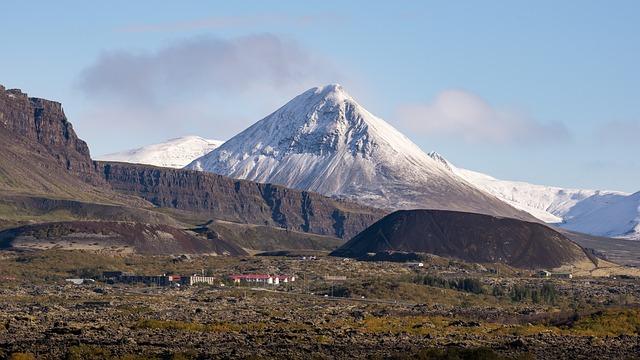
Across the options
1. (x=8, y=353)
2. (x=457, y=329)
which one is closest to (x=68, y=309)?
(x=457, y=329)

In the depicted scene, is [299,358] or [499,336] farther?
[499,336]

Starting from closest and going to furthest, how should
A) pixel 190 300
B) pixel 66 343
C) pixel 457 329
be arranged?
1. pixel 66 343
2. pixel 457 329
3. pixel 190 300

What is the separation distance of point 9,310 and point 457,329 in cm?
4599

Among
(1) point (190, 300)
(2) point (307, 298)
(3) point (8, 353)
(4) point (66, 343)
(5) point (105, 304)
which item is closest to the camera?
(3) point (8, 353)

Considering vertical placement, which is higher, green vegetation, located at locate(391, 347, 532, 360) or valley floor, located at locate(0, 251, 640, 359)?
valley floor, located at locate(0, 251, 640, 359)

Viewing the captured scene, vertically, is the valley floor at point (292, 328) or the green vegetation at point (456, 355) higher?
the valley floor at point (292, 328)

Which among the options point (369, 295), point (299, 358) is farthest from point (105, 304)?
point (299, 358)

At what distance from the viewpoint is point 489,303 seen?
190250 millimetres

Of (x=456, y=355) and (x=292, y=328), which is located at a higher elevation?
(x=292, y=328)

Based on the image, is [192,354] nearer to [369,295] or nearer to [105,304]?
[105,304]

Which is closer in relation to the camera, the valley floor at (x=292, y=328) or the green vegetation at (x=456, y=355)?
the green vegetation at (x=456, y=355)

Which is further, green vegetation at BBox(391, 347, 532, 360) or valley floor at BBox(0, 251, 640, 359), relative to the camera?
valley floor at BBox(0, 251, 640, 359)

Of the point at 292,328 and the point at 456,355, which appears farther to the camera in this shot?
the point at 292,328

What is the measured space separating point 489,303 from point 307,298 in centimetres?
2435
